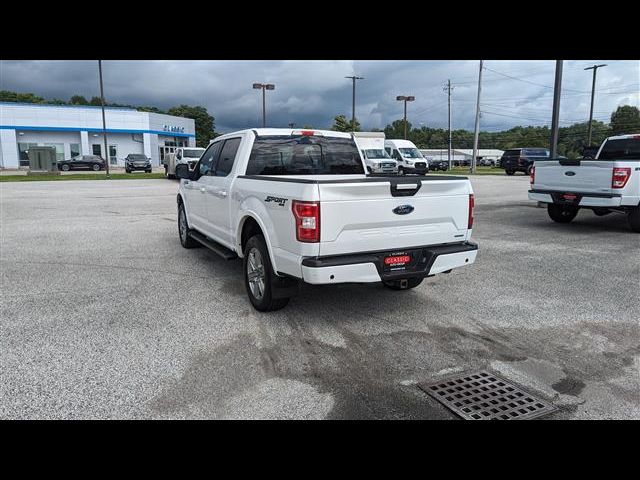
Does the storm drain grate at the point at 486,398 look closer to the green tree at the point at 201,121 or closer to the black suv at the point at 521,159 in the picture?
the black suv at the point at 521,159

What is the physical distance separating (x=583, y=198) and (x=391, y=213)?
23.7 feet

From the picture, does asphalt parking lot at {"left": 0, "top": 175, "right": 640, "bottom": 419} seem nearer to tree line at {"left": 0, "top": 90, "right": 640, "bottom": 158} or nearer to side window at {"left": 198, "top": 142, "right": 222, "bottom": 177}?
side window at {"left": 198, "top": 142, "right": 222, "bottom": 177}

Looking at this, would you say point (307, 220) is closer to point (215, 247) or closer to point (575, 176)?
point (215, 247)

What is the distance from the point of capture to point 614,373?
3734 millimetres

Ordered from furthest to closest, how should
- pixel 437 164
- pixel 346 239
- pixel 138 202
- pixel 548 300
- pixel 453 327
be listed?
pixel 437 164 → pixel 138 202 → pixel 548 300 → pixel 453 327 → pixel 346 239

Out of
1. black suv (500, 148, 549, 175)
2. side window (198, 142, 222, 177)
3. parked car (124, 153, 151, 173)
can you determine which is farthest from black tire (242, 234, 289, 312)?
parked car (124, 153, 151, 173)

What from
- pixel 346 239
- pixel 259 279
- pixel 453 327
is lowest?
pixel 453 327

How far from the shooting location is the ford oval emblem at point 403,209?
4457 millimetres

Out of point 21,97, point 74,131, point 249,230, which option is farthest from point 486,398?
point 21,97

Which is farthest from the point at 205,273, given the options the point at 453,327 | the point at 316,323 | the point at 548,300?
the point at 548,300

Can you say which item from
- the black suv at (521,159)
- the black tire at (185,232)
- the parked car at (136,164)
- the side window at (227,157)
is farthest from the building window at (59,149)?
the side window at (227,157)

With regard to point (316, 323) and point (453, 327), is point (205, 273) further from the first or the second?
point (453, 327)
